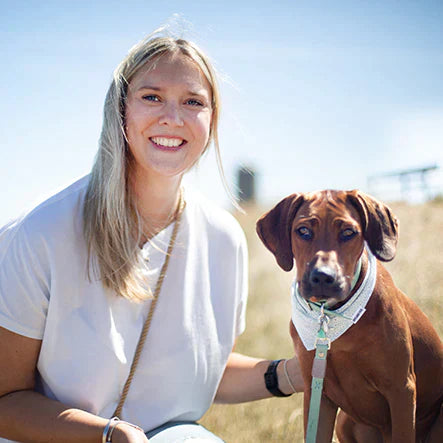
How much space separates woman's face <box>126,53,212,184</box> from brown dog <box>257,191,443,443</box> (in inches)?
25.9

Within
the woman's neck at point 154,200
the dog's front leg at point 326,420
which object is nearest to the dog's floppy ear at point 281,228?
the dog's front leg at point 326,420

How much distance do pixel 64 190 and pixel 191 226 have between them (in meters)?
0.72

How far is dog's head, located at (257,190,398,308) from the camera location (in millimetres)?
1908

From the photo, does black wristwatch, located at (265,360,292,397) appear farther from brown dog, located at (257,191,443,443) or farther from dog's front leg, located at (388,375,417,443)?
dog's front leg, located at (388,375,417,443)

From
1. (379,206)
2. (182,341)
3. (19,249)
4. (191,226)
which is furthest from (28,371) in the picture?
(379,206)


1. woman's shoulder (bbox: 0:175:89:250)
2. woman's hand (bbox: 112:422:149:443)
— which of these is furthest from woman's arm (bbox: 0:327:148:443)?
woman's shoulder (bbox: 0:175:89:250)

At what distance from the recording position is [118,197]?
2.50 metres

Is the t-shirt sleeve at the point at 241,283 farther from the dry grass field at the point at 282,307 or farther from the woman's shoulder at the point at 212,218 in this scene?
the dry grass field at the point at 282,307

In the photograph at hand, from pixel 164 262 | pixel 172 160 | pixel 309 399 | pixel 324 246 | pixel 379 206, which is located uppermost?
pixel 172 160

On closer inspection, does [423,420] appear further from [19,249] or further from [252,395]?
[19,249]

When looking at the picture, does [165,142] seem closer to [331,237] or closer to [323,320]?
[331,237]

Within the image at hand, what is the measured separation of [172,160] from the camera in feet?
8.36

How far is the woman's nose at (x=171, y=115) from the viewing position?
249cm

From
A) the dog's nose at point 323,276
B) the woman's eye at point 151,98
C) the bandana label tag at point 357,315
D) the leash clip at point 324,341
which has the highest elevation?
the woman's eye at point 151,98
